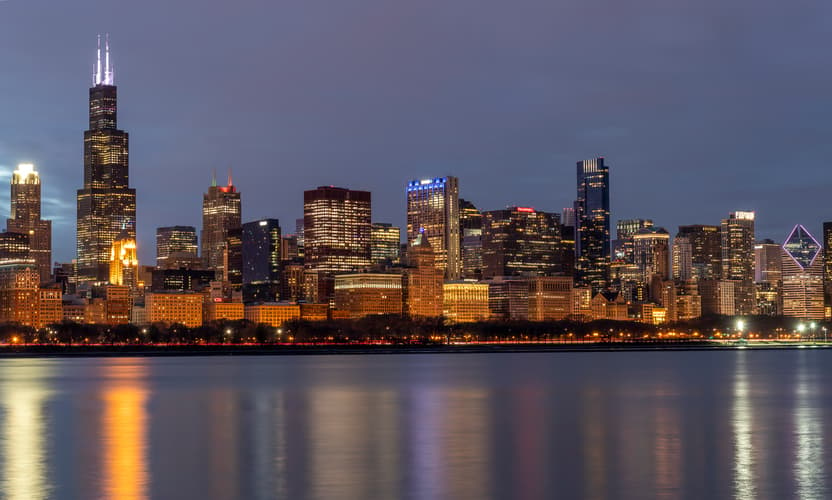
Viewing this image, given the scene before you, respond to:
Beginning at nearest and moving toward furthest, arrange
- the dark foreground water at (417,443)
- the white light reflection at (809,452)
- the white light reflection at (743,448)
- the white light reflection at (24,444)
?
the white light reflection at (743,448)
the white light reflection at (809,452)
the white light reflection at (24,444)
the dark foreground water at (417,443)

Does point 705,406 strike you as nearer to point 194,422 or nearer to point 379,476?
point 194,422

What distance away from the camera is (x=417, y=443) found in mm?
42406

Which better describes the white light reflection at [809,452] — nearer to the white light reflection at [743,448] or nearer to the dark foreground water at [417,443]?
the dark foreground water at [417,443]

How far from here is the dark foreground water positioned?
103 ft

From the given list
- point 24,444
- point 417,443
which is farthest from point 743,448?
point 24,444

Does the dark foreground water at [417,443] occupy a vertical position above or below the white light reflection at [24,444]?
below

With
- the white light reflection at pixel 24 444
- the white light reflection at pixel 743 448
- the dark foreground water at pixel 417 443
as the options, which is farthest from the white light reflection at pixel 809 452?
the white light reflection at pixel 24 444

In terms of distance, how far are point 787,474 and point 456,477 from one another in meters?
9.16

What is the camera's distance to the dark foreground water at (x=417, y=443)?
31438mm

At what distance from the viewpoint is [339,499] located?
29.4 m

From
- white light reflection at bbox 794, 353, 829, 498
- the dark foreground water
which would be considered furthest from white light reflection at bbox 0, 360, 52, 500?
white light reflection at bbox 794, 353, 829, 498

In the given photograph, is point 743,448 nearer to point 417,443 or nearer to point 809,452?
point 809,452

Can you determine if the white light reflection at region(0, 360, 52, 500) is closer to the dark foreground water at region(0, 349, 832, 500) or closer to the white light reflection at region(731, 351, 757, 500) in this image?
the dark foreground water at region(0, 349, 832, 500)

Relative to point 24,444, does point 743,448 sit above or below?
below
